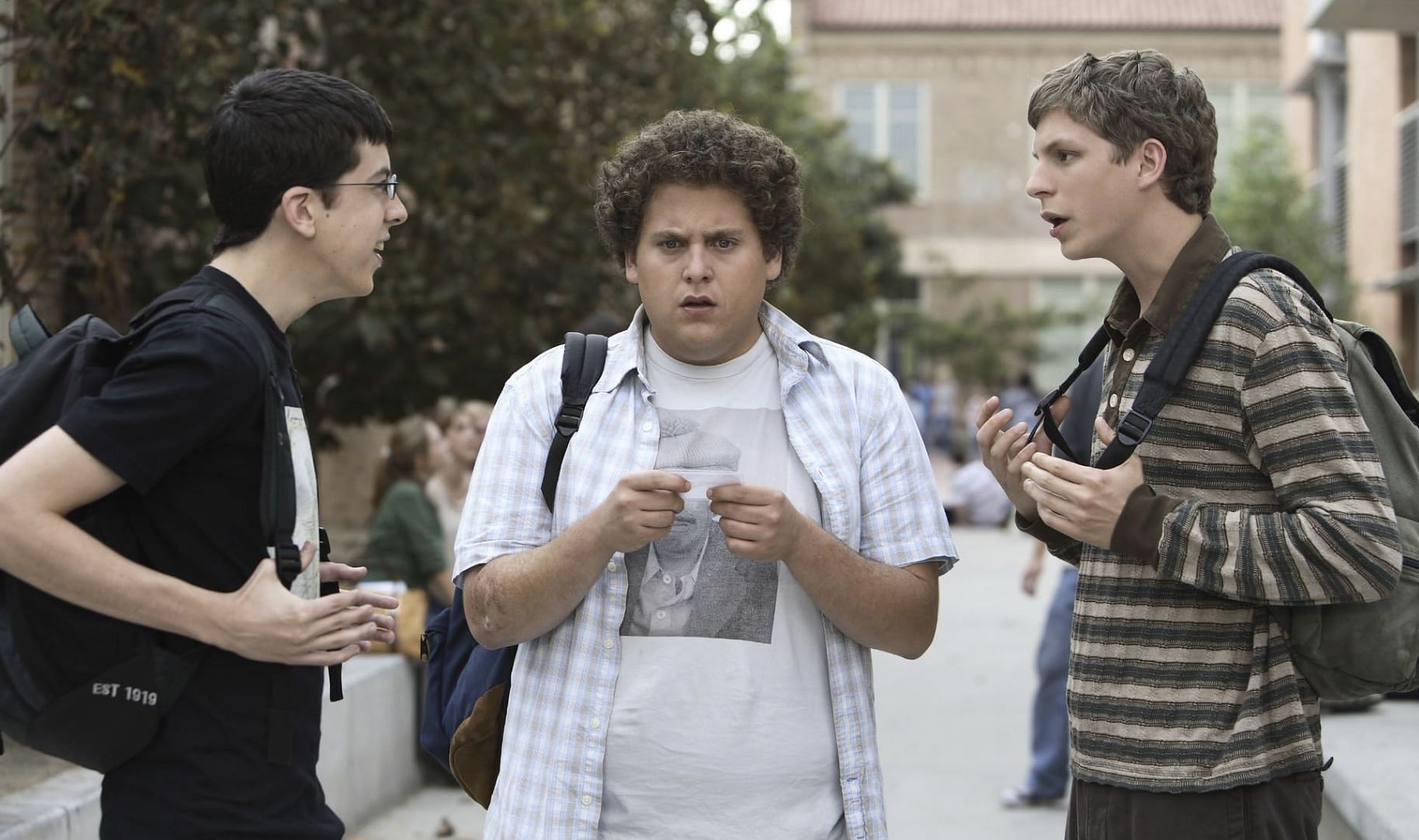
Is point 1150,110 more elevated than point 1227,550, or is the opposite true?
point 1150,110

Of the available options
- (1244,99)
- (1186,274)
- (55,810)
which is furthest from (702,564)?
(1244,99)

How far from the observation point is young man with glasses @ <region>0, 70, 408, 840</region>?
253cm

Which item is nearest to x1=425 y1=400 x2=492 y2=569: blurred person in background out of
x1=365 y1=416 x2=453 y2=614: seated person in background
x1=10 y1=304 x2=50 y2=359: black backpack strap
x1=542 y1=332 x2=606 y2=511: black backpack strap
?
x1=365 y1=416 x2=453 y2=614: seated person in background

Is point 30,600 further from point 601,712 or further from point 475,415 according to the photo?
point 475,415

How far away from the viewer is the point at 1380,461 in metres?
2.84

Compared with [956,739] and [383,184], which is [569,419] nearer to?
[383,184]

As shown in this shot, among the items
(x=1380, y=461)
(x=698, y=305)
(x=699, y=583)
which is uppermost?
(x=698, y=305)

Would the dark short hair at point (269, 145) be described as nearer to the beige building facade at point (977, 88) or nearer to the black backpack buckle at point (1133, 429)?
the black backpack buckle at point (1133, 429)

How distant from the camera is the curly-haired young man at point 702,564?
9.74 ft

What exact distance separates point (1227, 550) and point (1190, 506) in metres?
0.10

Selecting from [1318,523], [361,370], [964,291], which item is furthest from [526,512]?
[964,291]

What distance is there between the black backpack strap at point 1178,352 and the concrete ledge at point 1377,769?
78.7 inches

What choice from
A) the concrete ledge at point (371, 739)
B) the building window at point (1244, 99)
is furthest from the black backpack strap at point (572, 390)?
the building window at point (1244, 99)

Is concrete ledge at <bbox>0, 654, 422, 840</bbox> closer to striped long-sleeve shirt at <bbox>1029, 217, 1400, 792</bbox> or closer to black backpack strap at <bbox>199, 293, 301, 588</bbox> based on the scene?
black backpack strap at <bbox>199, 293, 301, 588</bbox>
